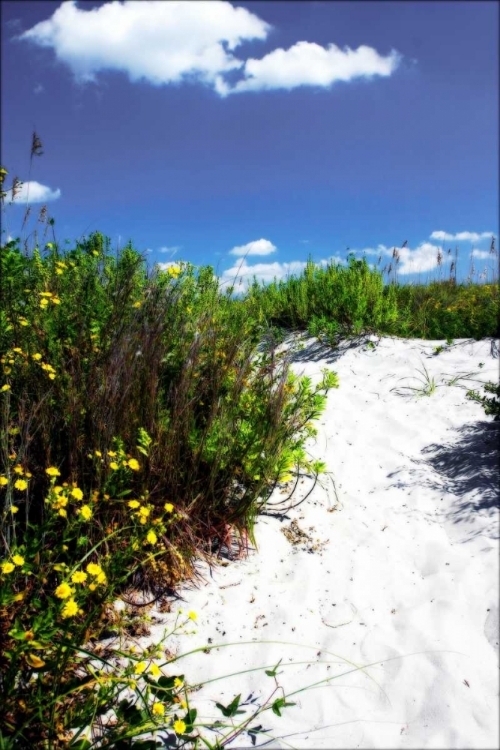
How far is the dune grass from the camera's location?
2164 mm

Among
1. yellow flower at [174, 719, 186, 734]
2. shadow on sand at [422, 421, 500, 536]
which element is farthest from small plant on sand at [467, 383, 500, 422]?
yellow flower at [174, 719, 186, 734]

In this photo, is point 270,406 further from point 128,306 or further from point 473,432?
point 473,432

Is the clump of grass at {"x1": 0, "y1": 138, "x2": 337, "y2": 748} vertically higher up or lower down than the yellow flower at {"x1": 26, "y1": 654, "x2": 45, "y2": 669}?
higher up

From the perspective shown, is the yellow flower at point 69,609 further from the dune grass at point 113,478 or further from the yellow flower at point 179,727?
the yellow flower at point 179,727

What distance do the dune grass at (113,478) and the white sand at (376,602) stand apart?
0.59ft

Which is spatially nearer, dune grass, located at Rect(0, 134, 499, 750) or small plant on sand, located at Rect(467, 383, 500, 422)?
dune grass, located at Rect(0, 134, 499, 750)

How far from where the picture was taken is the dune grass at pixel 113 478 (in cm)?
216

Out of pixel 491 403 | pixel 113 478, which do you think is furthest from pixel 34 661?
pixel 491 403

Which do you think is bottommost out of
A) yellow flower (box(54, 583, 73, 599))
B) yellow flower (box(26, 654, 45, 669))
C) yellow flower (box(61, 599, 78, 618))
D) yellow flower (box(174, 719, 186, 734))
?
yellow flower (box(174, 719, 186, 734))

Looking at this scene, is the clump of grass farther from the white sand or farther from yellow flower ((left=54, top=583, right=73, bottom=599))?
the white sand

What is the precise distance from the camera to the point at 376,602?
2.83 metres

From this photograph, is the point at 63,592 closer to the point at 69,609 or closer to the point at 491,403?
the point at 69,609

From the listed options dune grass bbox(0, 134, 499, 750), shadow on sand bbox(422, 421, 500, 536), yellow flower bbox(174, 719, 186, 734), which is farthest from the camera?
shadow on sand bbox(422, 421, 500, 536)

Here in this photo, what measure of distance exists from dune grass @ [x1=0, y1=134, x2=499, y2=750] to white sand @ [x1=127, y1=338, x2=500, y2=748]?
7.0 inches
